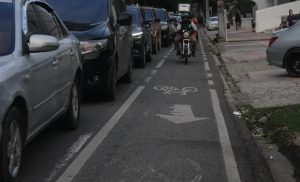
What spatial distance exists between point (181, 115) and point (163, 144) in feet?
7.57

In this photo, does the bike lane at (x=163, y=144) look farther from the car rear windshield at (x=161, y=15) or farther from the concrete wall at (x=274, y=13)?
the concrete wall at (x=274, y=13)

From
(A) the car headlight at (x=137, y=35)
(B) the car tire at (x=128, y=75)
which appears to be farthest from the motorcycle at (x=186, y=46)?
(B) the car tire at (x=128, y=75)

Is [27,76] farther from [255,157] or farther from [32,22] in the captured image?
[255,157]

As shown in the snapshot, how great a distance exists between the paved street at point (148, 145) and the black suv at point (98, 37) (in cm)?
46

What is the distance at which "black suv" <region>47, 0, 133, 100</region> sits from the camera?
10.4 m

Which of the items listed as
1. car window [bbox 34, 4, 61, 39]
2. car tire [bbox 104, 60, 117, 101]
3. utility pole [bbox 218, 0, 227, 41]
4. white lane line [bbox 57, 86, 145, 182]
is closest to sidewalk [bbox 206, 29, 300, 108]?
car tire [bbox 104, 60, 117, 101]

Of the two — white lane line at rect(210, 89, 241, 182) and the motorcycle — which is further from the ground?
the motorcycle

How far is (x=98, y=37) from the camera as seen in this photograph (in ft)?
34.6

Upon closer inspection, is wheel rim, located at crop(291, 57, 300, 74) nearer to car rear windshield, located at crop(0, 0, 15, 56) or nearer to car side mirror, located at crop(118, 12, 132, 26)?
car side mirror, located at crop(118, 12, 132, 26)

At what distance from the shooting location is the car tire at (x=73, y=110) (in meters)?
8.15

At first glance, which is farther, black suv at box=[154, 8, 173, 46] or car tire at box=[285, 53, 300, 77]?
black suv at box=[154, 8, 173, 46]

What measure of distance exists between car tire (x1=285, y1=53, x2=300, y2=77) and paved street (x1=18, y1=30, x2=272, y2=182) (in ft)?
9.42

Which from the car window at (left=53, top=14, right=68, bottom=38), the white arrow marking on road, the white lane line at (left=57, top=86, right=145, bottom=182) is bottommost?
the white arrow marking on road

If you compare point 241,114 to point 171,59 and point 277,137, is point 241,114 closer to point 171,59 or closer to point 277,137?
point 277,137
